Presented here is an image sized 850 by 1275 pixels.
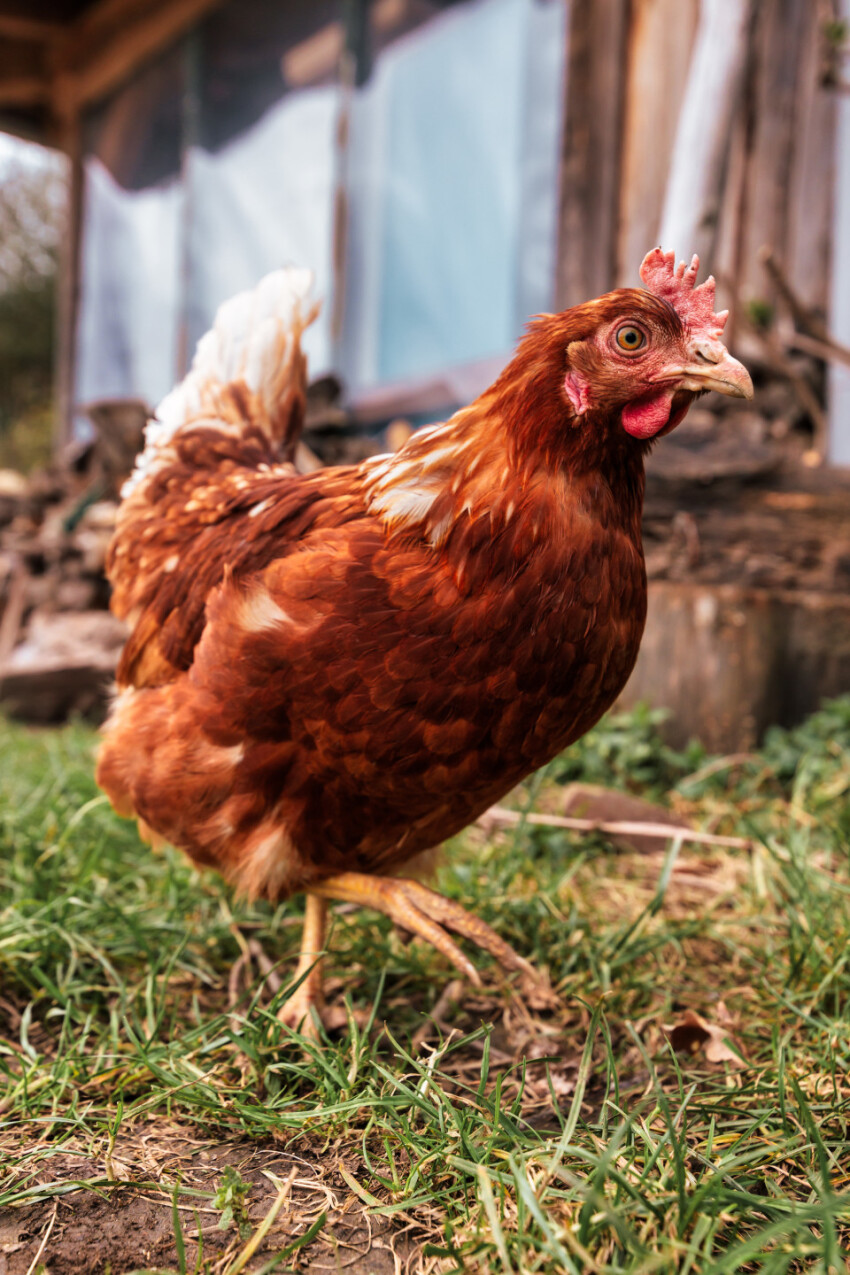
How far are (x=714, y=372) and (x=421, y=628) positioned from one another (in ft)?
2.10

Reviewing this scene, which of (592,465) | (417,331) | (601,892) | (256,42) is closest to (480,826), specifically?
(601,892)

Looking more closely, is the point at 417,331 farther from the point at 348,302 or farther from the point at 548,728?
the point at 548,728

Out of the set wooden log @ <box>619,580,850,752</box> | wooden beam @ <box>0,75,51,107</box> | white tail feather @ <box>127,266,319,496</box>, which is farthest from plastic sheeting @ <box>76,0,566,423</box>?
white tail feather @ <box>127,266,319,496</box>

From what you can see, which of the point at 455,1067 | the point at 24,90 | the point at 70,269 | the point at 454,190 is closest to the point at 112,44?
the point at 24,90

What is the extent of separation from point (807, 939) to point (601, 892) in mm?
671

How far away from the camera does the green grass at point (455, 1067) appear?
1.24 metres

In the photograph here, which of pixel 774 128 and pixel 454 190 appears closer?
pixel 774 128

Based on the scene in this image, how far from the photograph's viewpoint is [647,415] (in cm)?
157

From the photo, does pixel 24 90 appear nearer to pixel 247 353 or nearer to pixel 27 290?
pixel 27 290

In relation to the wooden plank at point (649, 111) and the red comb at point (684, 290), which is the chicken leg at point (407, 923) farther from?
the wooden plank at point (649, 111)

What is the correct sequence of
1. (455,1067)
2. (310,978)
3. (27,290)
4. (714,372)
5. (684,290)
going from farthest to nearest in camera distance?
(27,290) < (310,978) < (455,1067) < (684,290) < (714,372)

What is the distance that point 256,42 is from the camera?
6.84 m

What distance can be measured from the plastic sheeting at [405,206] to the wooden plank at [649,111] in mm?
463

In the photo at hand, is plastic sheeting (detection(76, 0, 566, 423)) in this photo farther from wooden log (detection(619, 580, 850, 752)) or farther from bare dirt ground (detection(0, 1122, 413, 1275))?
bare dirt ground (detection(0, 1122, 413, 1275))
